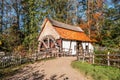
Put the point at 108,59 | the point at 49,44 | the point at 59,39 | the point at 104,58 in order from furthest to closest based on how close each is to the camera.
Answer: the point at 49,44 < the point at 59,39 < the point at 104,58 < the point at 108,59

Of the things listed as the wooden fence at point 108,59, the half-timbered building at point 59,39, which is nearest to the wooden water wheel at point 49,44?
the half-timbered building at point 59,39

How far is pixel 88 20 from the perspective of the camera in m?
45.8

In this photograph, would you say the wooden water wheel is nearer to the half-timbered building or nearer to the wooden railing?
the half-timbered building

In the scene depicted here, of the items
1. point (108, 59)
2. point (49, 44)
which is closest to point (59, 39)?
point (49, 44)

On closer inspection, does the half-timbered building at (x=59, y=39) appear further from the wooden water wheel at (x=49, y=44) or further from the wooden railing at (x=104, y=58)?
the wooden railing at (x=104, y=58)

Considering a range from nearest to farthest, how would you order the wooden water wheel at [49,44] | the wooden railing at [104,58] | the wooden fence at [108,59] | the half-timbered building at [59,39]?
the wooden fence at [108,59], the wooden railing at [104,58], the wooden water wheel at [49,44], the half-timbered building at [59,39]

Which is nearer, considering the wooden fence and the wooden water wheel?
the wooden fence

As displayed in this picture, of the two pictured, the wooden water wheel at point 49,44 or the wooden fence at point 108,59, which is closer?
the wooden fence at point 108,59

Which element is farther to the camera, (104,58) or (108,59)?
(104,58)

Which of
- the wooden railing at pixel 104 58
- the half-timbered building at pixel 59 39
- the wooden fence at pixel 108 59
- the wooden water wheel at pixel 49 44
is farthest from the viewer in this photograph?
the half-timbered building at pixel 59 39

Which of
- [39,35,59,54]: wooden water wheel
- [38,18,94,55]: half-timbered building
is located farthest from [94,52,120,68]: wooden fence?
[39,35,59,54]: wooden water wheel

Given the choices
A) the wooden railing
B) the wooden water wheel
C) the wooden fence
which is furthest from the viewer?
the wooden water wheel

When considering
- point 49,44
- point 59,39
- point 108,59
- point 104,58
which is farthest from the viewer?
point 49,44

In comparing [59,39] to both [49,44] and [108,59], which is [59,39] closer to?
[49,44]
